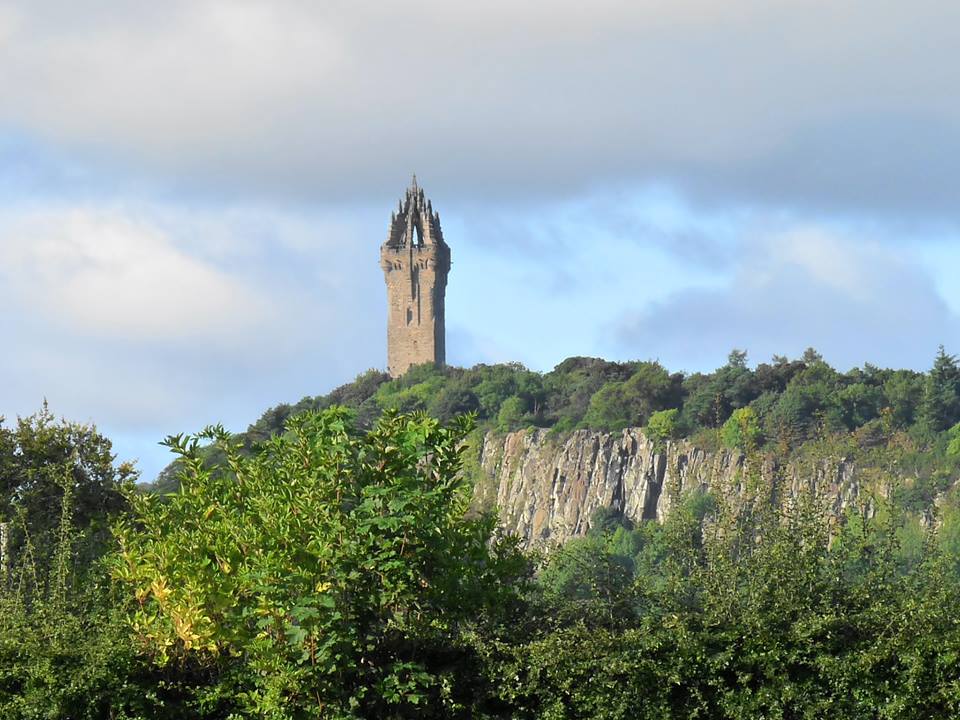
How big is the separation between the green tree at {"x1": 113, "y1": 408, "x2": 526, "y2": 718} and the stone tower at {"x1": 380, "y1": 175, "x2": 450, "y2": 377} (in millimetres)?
137122

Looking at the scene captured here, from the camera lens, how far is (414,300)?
521 feet

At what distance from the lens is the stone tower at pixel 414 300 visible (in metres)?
158

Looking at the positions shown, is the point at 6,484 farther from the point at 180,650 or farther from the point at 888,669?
the point at 888,669

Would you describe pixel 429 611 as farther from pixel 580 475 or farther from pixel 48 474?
pixel 580 475

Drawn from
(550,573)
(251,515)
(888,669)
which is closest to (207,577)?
(251,515)

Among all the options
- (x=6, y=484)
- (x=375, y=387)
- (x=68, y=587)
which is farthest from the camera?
(x=375, y=387)

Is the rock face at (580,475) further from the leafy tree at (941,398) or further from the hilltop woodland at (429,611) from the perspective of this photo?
the hilltop woodland at (429,611)

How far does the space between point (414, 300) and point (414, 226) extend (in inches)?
378

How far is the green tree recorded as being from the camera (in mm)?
18641

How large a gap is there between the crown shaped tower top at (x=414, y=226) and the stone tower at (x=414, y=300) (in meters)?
0.09

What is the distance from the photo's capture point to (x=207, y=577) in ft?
64.7

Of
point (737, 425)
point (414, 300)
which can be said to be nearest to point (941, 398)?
point (737, 425)

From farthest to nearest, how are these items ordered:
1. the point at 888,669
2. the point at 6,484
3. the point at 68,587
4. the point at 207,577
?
the point at 6,484, the point at 68,587, the point at 207,577, the point at 888,669

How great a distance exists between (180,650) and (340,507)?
2757mm
